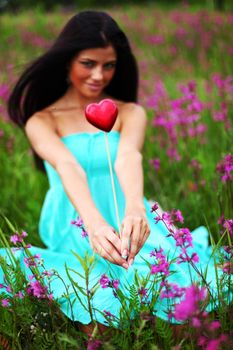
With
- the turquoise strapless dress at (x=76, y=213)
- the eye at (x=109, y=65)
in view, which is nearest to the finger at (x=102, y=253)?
the turquoise strapless dress at (x=76, y=213)

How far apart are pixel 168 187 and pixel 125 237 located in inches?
62.6

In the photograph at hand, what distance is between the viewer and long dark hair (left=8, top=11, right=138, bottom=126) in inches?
85.7

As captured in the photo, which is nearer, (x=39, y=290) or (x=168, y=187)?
(x=39, y=290)

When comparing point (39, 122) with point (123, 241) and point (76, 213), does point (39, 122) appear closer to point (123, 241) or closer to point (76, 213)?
point (76, 213)

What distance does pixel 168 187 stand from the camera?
3043 millimetres

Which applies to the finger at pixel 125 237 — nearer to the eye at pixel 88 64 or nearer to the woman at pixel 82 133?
the woman at pixel 82 133

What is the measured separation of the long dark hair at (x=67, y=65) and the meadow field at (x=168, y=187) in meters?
0.28

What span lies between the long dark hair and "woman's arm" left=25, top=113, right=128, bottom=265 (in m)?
0.17

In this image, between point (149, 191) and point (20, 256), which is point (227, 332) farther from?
point (149, 191)

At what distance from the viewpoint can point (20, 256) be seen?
194 cm

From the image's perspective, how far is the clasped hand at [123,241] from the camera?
1466 millimetres

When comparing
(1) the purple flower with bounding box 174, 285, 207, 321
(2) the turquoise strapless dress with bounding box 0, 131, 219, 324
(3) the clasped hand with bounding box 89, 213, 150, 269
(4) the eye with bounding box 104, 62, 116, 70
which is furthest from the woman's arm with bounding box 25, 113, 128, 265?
(1) the purple flower with bounding box 174, 285, 207, 321

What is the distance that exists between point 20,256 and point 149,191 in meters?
1.33

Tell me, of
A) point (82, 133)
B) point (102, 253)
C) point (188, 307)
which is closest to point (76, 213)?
point (82, 133)
